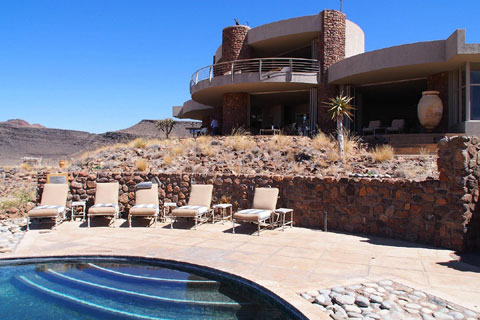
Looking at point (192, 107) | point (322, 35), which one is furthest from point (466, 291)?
point (192, 107)

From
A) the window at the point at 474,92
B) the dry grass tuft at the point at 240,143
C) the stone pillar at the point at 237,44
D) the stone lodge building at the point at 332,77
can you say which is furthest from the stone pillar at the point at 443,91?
the stone pillar at the point at 237,44

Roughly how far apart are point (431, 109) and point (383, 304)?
14.0 meters

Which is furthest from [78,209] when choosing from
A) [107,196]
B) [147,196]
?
[147,196]

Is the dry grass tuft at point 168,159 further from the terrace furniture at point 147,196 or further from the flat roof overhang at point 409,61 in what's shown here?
the flat roof overhang at point 409,61

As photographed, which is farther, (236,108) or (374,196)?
(236,108)

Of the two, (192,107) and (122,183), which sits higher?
(192,107)

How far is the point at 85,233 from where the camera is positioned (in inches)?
321

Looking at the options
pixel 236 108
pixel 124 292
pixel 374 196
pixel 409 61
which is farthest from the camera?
pixel 236 108

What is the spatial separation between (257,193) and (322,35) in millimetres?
13798

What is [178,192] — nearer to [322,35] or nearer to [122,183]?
[122,183]

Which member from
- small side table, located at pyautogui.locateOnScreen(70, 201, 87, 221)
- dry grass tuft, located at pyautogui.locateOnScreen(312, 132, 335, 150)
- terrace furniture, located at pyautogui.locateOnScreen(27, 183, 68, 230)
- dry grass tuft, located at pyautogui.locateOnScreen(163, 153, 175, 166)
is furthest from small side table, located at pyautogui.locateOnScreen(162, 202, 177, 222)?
dry grass tuft, located at pyautogui.locateOnScreen(312, 132, 335, 150)

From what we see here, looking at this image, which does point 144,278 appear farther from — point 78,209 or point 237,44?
point 237,44

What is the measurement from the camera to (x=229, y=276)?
516 centimetres

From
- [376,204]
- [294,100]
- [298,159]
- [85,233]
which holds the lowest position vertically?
[85,233]
